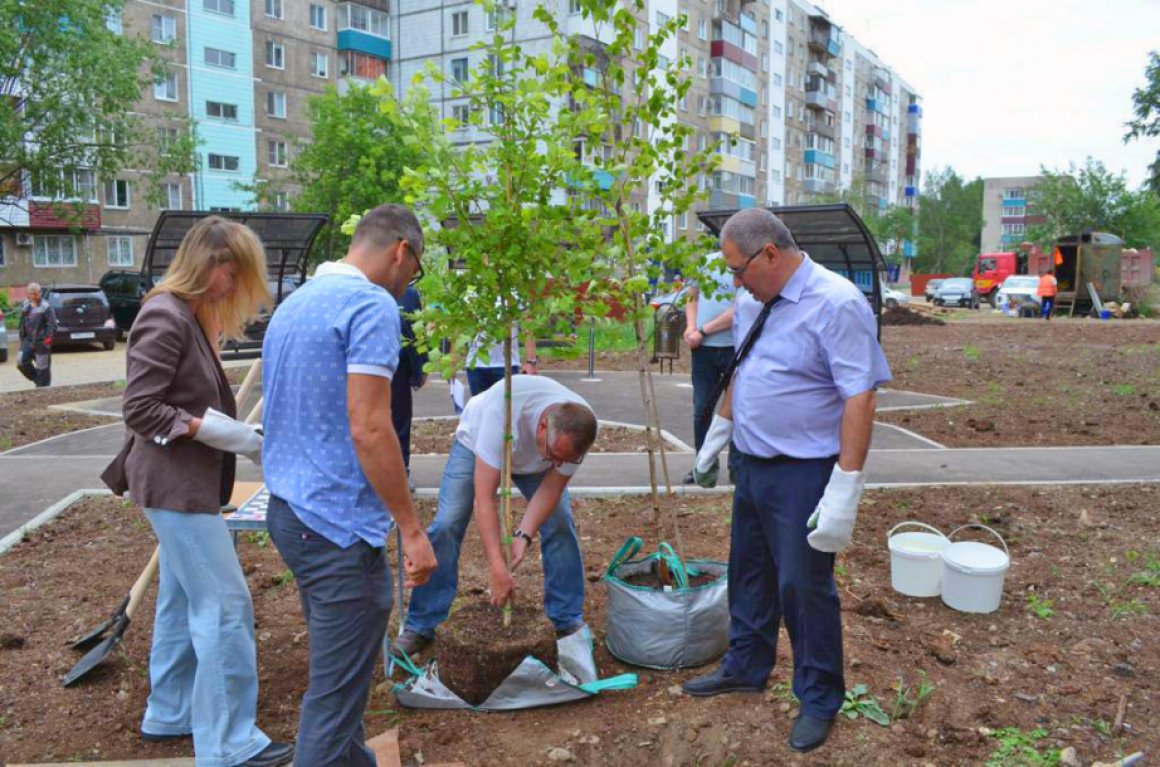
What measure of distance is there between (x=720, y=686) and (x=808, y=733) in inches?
17.8

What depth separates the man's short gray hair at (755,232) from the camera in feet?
10.8

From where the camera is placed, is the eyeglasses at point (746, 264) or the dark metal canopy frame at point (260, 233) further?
the dark metal canopy frame at point (260, 233)

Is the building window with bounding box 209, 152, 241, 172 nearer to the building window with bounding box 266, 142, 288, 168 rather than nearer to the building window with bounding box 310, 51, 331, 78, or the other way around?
the building window with bounding box 266, 142, 288, 168

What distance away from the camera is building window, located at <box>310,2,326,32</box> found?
47.3 meters

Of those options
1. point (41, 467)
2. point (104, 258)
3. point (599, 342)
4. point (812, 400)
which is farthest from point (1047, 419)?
point (104, 258)

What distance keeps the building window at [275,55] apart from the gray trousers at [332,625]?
4786 centimetres

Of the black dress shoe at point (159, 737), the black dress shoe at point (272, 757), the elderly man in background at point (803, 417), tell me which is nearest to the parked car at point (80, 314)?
the black dress shoe at point (159, 737)

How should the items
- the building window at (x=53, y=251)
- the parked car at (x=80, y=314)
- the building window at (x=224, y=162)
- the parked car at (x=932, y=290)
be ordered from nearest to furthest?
the parked car at (x=80, y=314) → the building window at (x=53, y=251) → the building window at (x=224, y=162) → the parked car at (x=932, y=290)

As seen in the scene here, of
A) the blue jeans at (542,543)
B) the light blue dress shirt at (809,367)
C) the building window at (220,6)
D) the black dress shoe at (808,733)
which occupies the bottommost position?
the black dress shoe at (808,733)

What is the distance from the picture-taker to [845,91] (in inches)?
3529

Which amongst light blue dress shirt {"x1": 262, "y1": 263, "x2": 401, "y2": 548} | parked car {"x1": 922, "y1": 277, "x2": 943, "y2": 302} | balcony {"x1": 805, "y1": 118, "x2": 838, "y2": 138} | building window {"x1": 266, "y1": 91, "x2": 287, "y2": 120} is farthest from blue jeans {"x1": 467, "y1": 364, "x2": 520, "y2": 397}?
balcony {"x1": 805, "y1": 118, "x2": 838, "y2": 138}

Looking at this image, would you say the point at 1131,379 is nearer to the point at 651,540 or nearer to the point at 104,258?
the point at 651,540

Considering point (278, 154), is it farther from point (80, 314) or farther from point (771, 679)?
point (771, 679)

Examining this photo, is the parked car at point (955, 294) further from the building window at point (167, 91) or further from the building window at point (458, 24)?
the building window at point (167, 91)
